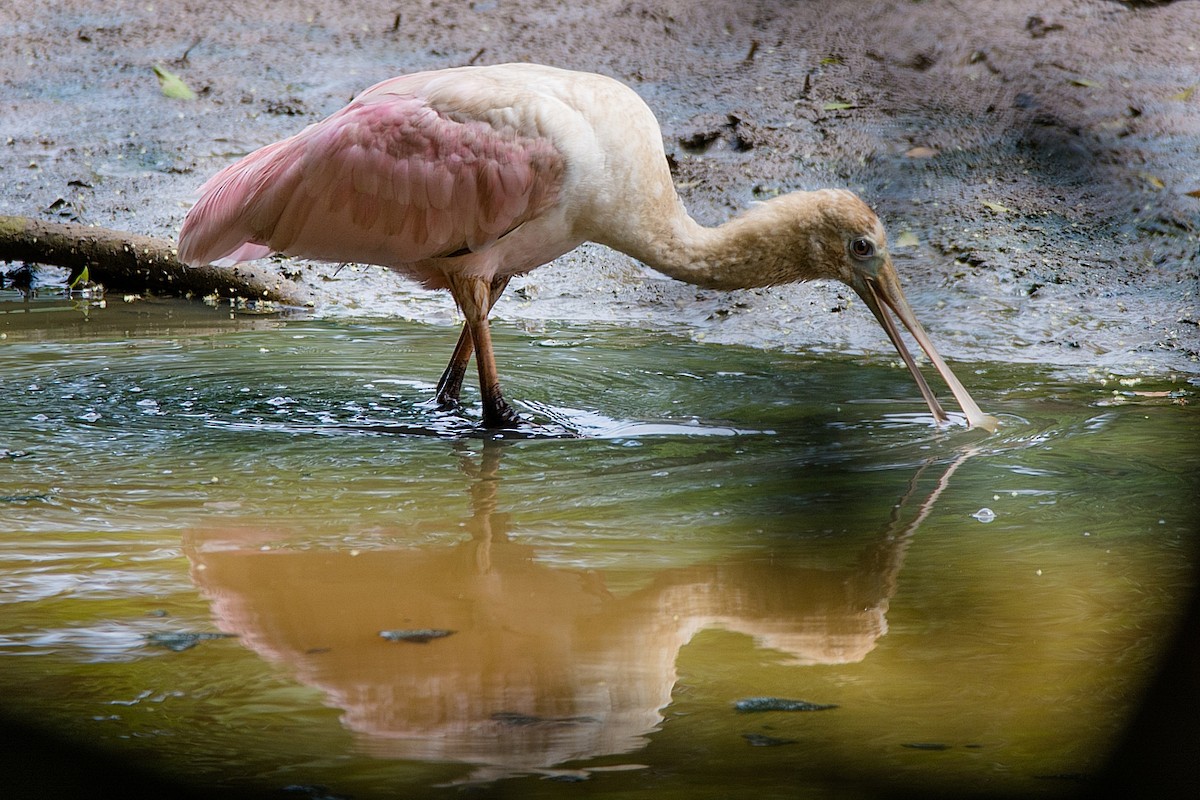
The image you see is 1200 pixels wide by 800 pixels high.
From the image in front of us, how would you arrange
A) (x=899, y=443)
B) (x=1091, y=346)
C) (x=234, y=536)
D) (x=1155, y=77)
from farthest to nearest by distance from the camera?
(x=1155, y=77), (x=1091, y=346), (x=899, y=443), (x=234, y=536)

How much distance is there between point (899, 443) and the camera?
475cm

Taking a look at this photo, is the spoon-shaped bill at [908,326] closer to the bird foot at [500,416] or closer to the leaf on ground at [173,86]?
the bird foot at [500,416]

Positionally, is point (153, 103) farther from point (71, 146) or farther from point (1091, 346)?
point (1091, 346)

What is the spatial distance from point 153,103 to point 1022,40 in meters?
5.88

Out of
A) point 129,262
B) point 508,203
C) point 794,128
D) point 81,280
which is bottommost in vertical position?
point 81,280

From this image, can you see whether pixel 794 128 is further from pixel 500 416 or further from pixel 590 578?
pixel 590 578

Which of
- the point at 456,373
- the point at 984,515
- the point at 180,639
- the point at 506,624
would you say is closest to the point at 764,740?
the point at 506,624

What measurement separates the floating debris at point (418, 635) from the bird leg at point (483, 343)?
222 cm

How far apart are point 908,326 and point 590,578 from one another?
2.51m

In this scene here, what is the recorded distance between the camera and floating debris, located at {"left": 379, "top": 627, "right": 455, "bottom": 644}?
9.45ft

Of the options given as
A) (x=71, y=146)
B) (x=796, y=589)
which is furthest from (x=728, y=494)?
(x=71, y=146)

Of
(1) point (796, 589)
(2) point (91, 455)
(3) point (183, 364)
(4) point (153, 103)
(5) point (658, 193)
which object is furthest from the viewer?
(4) point (153, 103)

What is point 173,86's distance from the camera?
9750 mm

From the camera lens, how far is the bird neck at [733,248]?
17.1ft
